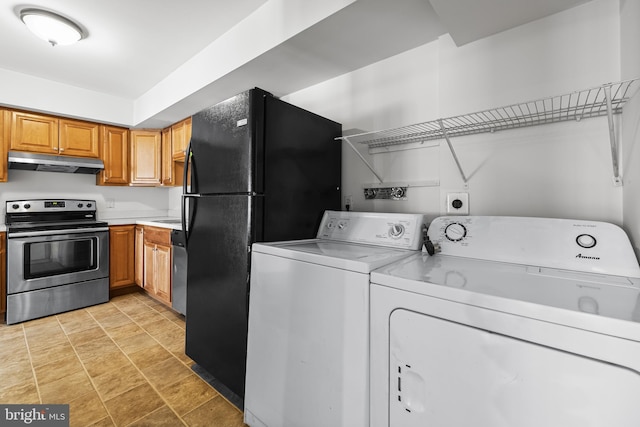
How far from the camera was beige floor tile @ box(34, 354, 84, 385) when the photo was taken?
1.77 m

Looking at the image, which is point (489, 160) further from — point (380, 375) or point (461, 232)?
point (380, 375)

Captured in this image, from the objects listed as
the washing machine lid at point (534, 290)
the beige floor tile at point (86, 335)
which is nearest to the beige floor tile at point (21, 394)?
the beige floor tile at point (86, 335)

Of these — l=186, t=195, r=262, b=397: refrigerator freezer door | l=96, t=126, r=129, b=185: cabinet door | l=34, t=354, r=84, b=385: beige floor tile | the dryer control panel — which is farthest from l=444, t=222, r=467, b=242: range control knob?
l=96, t=126, r=129, b=185: cabinet door

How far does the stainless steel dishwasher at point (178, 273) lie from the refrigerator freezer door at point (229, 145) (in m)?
0.89

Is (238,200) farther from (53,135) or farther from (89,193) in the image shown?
(89,193)

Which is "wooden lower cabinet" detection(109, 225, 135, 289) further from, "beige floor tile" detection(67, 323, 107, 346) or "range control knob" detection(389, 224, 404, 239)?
"range control knob" detection(389, 224, 404, 239)

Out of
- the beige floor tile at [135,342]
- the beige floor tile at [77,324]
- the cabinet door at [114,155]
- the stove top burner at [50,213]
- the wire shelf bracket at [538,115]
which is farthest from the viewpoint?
the cabinet door at [114,155]

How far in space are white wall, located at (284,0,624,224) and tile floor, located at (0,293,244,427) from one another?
5.25 ft

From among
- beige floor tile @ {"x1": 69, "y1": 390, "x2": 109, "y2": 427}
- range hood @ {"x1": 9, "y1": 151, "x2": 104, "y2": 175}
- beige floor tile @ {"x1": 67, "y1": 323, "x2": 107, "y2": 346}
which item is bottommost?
beige floor tile @ {"x1": 69, "y1": 390, "x2": 109, "y2": 427}

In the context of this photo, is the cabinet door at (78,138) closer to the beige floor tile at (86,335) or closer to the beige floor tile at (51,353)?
the beige floor tile at (86,335)

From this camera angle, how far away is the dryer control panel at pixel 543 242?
0.95 m

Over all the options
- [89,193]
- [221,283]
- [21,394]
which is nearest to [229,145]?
[221,283]

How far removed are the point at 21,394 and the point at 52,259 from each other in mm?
1624

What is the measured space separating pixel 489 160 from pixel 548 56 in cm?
50
